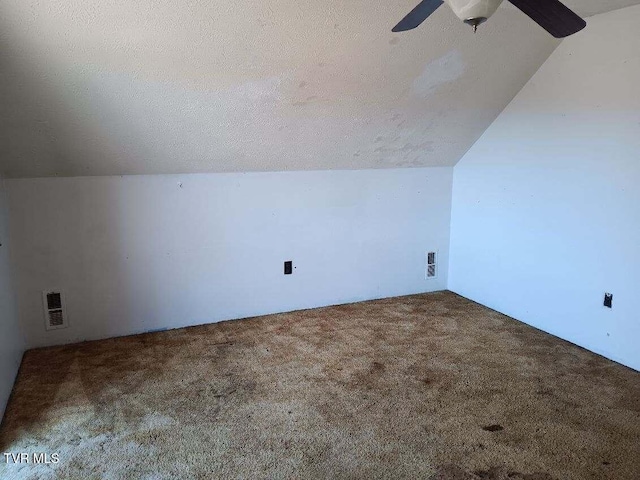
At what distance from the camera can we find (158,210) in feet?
10.6

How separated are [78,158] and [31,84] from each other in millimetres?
658

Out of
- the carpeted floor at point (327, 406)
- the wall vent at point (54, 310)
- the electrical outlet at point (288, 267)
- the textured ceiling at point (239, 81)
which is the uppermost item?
the textured ceiling at point (239, 81)

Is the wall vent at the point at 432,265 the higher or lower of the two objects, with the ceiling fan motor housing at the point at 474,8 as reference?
lower

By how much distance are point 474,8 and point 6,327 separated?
2.69 meters

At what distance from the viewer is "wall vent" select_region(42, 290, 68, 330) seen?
119 inches

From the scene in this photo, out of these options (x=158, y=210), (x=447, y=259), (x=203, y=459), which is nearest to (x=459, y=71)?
(x=447, y=259)

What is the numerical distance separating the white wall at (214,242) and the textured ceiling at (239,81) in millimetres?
166

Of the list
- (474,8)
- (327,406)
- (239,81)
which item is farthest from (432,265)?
(474,8)

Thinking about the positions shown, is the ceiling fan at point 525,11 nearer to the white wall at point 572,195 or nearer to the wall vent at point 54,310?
the white wall at point 572,195

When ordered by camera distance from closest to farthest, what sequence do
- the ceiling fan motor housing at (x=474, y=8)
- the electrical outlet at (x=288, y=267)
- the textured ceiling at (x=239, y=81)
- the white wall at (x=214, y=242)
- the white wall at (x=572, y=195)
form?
the ceiling fan motor housing at (x=474, y=8)
the textured ceiling at (x=239, y=81)
the white wall at (x=572, y=195)
the white wall at (x=214, y=242)
the electrical outlet at (x=288, y=267)

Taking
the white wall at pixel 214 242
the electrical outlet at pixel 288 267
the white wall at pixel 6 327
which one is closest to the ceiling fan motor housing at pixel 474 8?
the white wall at pixel 214 242

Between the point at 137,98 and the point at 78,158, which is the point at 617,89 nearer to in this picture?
the point at 137,98

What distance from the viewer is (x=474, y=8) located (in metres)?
1.56

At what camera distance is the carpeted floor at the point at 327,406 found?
1.96 metres
